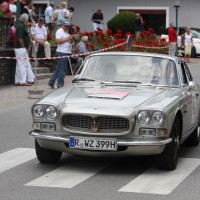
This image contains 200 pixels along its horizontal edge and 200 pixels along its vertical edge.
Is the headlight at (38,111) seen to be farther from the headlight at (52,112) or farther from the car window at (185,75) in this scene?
the car window at (185,75)

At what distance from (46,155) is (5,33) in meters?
12.7

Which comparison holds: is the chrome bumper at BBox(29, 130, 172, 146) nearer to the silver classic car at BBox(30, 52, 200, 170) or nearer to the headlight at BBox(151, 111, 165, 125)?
the silver classic car at BBox(30, 52, 200, 170)

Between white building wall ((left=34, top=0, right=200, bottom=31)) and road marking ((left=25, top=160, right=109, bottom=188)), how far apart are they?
37.6 meters

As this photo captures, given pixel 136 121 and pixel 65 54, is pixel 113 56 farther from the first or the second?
pixel 65 54

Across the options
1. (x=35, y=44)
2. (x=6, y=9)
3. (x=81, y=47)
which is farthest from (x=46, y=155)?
(x=6, y=9)

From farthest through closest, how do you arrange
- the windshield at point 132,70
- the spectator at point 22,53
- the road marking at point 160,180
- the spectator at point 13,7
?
the spectator at point 13,7, the spectator at point 22,53, the windshield at point 132,70, the road marking at point 160,180

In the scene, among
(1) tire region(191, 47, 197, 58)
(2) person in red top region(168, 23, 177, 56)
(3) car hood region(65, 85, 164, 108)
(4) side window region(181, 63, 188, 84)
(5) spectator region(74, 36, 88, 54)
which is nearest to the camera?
(3) car hood region(65, 85, 164, 108)

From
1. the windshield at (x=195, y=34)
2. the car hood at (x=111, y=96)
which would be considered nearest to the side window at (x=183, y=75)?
the car hood at (x=111, y=96)

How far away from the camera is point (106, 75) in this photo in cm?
1015

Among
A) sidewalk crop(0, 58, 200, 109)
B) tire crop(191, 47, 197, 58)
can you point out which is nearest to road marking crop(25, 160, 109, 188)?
sidewalk crop(0, 58, 200, 109)

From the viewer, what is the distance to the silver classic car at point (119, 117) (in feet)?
28.3

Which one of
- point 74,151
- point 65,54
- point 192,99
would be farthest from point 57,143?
point 65,54

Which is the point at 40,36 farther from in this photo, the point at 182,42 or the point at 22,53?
the point at 182,42

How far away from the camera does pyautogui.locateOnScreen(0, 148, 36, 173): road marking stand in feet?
31.3
